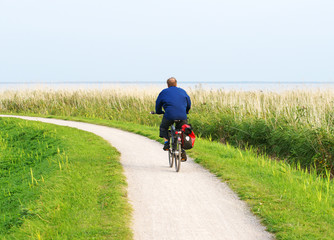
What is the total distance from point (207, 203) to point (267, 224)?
1.30m

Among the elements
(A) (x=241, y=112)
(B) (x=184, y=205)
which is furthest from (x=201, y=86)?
(B) (x=184, y=205)

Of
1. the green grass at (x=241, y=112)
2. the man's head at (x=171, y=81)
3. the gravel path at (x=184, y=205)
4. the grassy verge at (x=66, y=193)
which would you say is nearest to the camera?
the gravel path at (x=184, y=205)

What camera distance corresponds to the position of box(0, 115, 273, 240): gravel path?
5617 mm

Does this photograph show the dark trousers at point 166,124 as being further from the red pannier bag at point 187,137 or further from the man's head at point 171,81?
the man's head at point 171,81

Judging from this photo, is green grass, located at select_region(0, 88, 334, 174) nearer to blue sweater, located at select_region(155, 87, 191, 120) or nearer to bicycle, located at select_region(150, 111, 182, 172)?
bicycle, located at select_region(150, 111, 182, 172)

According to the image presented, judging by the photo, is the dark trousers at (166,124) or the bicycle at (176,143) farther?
the dark trousers at (166,124)

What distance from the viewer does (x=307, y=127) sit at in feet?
38.8

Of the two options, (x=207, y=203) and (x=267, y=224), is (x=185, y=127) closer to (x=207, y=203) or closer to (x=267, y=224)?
(x=207, y=203)

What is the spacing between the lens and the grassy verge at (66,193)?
5945 millimetres

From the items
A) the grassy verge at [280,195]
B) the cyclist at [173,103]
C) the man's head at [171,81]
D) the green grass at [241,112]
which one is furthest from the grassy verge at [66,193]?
the green grass at [241,112]

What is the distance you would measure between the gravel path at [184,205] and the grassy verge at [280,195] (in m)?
0.23

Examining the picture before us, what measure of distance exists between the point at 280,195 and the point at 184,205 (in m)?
1.86

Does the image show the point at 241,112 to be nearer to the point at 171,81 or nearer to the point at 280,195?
the point at 171,81

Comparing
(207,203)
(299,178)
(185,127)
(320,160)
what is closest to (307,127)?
(320,160)
